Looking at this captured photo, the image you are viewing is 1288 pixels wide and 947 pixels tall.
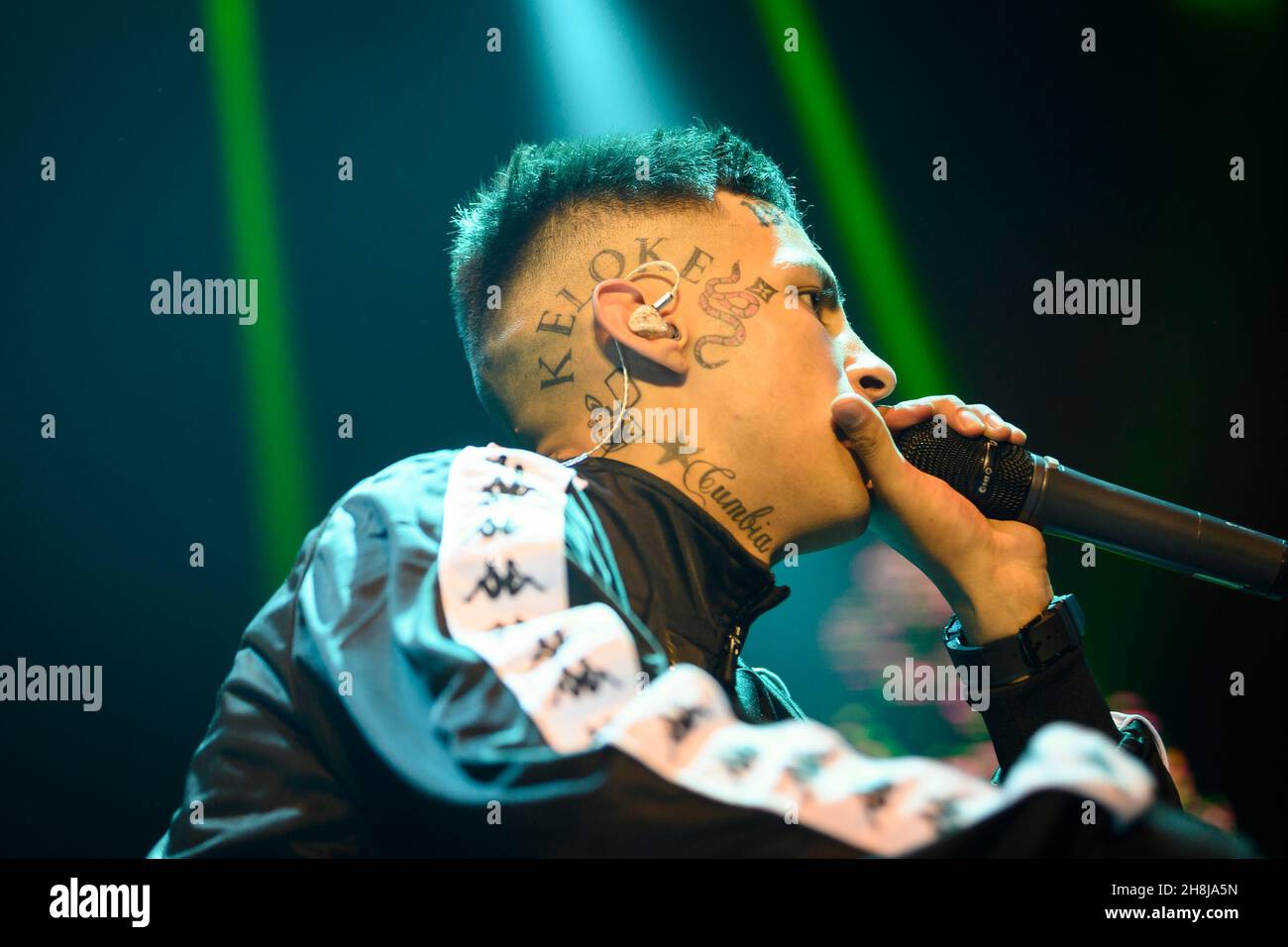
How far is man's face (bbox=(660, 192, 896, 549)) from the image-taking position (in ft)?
4.82

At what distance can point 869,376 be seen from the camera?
5.25 feet

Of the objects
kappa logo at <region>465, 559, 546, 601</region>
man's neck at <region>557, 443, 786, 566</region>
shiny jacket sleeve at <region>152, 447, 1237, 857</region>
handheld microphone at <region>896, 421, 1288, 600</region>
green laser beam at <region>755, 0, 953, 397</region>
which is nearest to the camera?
shiny jacket sleeve at <region>152, 447, 1237, 857</region>

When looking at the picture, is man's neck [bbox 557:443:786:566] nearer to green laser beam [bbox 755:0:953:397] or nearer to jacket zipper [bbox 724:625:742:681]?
jacket zipper [bbox 724:625:742:681]

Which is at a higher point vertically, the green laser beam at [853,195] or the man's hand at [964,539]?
the green laser beam at [853,195]

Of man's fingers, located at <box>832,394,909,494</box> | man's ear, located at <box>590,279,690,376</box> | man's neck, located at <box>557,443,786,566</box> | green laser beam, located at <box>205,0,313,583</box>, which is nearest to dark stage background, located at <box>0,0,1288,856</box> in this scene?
green laser beam, located at <box>205,0,313,583</box>

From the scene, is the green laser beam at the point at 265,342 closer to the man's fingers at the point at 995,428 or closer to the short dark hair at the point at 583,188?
the short dark hair at the point at 583,188

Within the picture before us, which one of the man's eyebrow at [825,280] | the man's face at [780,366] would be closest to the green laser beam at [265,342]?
the man's face at [780,366]

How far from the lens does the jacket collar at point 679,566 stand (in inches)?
48.7

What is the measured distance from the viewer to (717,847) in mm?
731

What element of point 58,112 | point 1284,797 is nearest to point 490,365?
point 58,112

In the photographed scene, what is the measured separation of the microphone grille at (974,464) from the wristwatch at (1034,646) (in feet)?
0.62

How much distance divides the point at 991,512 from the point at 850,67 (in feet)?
5.07

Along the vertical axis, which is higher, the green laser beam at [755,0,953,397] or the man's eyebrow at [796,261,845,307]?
the green laser beam at [755,0,953,397]
